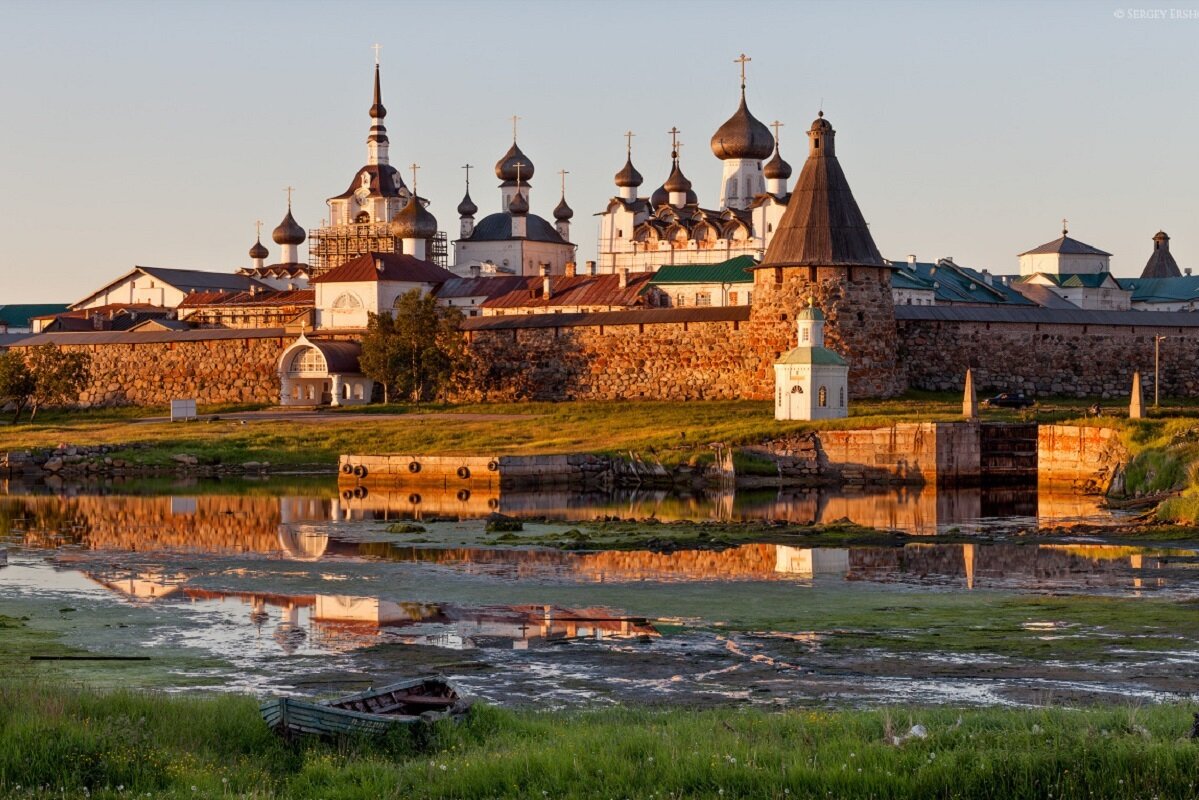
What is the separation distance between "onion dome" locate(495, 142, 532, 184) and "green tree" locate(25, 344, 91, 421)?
27.3 metres

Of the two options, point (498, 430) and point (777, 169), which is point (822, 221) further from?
point (777, 169)

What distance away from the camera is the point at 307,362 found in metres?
50.4

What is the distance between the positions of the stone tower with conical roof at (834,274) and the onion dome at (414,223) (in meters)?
27.7

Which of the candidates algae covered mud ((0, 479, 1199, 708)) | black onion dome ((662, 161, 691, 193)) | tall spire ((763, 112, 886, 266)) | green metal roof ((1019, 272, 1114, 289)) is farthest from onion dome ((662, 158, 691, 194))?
algae covered mud ((0, 479, 1199, 708))

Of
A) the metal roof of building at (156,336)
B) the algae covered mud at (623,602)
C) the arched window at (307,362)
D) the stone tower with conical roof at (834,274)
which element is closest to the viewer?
the algae covered mud at (623,602)

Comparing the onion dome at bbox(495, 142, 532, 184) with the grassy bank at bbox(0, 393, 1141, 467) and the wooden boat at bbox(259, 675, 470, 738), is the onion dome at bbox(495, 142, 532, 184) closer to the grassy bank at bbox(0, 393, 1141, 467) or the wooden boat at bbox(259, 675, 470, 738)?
the grassy bank at bbox(0, 393, 1141, 467)

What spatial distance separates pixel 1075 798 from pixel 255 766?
3.83m

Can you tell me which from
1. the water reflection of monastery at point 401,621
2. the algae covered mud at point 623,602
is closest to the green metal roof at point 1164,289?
the algae covered mud at point 623,602

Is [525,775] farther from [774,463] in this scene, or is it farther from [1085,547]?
[774,463]

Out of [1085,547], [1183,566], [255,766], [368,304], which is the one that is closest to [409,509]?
[1085,547]

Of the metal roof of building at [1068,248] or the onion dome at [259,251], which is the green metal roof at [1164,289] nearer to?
the metal roof of building at [1068,248]

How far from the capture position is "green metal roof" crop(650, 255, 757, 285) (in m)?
58.6

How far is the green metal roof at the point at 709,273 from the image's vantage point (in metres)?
58.6

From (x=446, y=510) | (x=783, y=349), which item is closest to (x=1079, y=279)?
(x=783, y=349)
